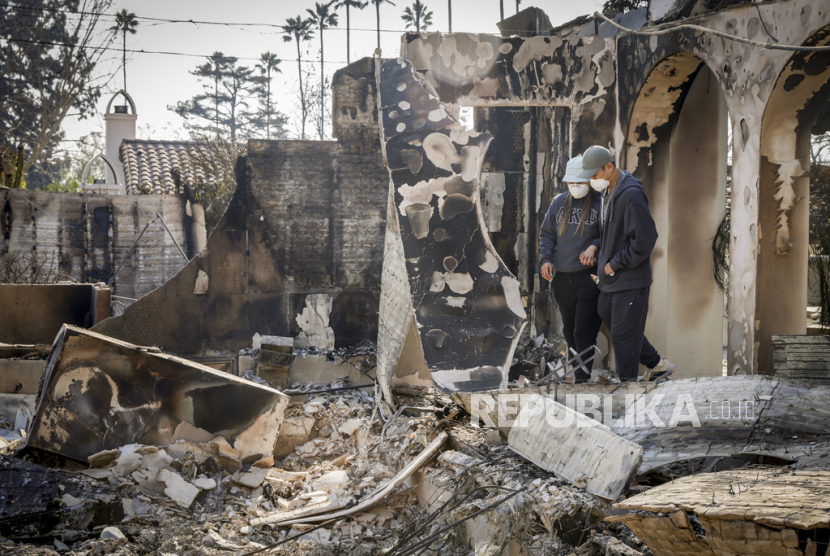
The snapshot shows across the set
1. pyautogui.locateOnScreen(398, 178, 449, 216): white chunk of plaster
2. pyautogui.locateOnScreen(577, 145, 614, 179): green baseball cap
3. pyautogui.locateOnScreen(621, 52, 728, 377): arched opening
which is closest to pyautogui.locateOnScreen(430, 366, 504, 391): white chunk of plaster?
pyautogui.locateOnScreen(398, 178, 449, 216): white chunk of plaster

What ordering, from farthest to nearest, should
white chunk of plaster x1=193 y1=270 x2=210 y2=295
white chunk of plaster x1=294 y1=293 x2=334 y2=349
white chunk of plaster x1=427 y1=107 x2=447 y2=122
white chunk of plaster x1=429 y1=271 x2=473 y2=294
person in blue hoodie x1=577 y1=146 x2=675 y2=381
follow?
1. white chunk of plaster x1=294 y1=293 x2=334 y2=349
2. white chunk of plaster x1=193 y1=270 x2=210 y2=295
3. white chunk of plaster x1=427 y1=107 x2=447 y2=122
4. white chunk of plaster x1=429 y1=271 x2=473 y2=294
5. person in blue hoodie x1=577 y1=146 x2=675 y2=381

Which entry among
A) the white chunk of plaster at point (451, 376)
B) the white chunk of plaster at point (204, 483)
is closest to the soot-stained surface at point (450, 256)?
the white chunk of plaster at point (451, 376)

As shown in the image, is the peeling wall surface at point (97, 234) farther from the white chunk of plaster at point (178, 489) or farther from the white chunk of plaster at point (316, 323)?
the white chunk of plaster at point (178, 489)

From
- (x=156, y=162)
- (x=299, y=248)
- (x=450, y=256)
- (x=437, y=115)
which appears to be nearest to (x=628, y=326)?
(x=450, y=256)

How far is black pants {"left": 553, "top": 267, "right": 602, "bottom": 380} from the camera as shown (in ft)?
15.7

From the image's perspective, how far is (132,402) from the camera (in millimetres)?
4176

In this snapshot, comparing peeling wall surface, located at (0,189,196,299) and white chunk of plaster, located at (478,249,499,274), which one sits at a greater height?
peeling wall surface, located at (0,189,196,299)

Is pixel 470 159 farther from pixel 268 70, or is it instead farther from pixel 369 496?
pixel 268 70

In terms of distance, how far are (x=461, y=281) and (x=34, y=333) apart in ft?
15.6

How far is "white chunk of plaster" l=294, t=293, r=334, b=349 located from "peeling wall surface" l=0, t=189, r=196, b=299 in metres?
5.58

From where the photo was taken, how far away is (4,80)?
26266mm

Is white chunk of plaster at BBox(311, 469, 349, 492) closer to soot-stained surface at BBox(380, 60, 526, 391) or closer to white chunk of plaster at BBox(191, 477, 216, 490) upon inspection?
white chunk of plaster at BBox(191, 477, 216, 490)

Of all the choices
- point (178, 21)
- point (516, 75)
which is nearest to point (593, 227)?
point (516, 75)

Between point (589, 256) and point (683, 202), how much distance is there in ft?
5.96
